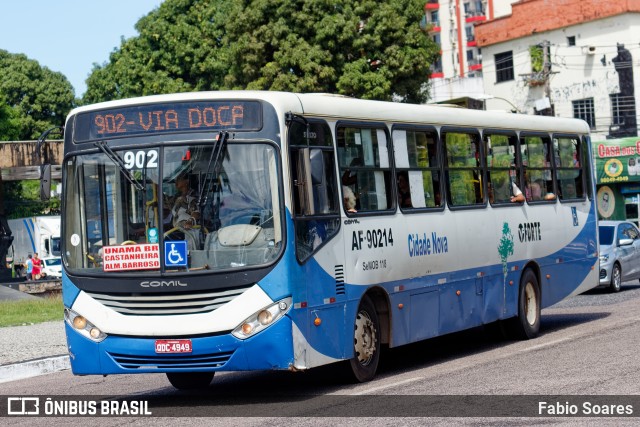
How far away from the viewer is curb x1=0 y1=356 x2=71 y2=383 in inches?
643

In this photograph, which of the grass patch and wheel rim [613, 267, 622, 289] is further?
wheel rim [613, 267, 622, 289]

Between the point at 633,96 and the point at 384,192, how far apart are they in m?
44.3

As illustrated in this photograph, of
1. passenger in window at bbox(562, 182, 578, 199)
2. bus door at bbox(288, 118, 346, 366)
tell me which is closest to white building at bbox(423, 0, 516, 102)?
passenger in window at bbox(562, 182, 578, 199)

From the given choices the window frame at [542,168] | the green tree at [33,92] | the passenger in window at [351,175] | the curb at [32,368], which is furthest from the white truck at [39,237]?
the passenger in window at [351,175]

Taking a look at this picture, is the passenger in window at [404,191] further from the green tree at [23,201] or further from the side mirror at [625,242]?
the green tree at [23,201]

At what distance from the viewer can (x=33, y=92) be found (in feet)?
265

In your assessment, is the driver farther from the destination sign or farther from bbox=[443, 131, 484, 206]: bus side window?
bbox=[443, 131, 484, 206]: bus side window

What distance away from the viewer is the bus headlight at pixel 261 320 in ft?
36.0

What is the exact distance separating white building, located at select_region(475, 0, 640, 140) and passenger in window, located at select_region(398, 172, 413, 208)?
136 feet

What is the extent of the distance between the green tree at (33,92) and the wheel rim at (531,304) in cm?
6573

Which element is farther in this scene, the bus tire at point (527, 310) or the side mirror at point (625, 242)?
the side mirror at point (625, 242)

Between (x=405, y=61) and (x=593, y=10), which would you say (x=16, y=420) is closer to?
(x=405, y=61)

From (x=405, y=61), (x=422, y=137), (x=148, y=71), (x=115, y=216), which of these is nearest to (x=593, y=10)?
(x=405, y=61)

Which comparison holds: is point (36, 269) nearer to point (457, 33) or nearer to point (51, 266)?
point (51, 266)
